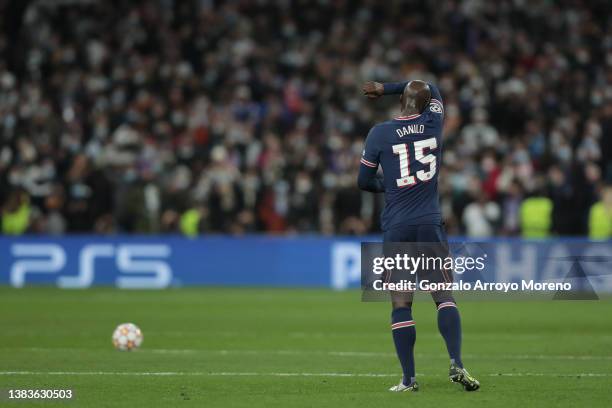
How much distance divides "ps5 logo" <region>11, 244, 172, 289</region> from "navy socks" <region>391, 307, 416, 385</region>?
15.3 meters

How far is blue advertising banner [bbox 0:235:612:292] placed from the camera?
973 inches

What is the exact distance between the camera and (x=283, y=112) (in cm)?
2900

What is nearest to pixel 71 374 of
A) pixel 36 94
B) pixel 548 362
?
pixel 548 362

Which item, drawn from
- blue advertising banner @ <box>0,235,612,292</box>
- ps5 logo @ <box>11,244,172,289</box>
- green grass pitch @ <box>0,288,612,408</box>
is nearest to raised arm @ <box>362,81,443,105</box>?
green grass pitch @ <box>0,288,612,408</box>

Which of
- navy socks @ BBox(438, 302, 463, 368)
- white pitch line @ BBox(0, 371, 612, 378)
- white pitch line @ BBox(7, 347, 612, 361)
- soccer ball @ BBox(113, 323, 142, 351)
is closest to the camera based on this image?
navy socks @ BBox(438, 302, 463, 368)

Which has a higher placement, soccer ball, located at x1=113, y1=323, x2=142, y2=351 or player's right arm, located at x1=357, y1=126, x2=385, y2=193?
player's right arm, located at x1=357, y1=126, x2=385, y2=193

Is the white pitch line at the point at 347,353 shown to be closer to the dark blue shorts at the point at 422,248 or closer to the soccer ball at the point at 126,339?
the soccer ball at the point at 126,339

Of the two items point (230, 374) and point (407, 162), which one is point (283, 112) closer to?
point (230, 374)

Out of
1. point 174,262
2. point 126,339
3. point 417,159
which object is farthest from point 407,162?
point 174,262

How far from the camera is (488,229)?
24875mm

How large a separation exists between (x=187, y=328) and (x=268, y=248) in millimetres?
8204

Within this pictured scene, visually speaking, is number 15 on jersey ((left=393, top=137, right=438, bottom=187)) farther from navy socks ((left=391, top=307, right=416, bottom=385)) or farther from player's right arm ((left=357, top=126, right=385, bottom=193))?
navy socks ((left=391, top=307, right=416, bottom=385))

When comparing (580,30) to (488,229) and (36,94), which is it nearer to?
(488,229)

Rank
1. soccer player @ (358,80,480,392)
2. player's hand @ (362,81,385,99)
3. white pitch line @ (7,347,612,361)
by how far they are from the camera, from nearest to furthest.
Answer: soccer player @ (358,80,480,392) < player's hand @ (362,81,385,99) < white pitch line @ (7,347,612,361)
